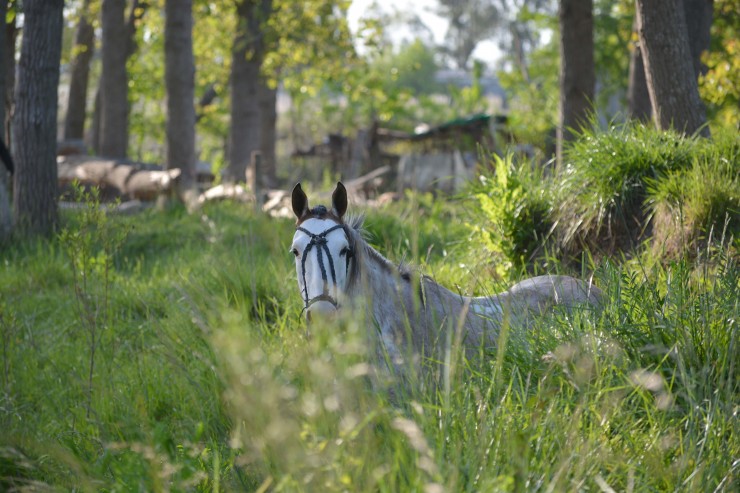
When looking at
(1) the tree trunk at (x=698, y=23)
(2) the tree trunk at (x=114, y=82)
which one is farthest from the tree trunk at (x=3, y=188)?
(1) the tree trunk at (x=698, y=23)

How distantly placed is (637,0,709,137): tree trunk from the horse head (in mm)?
4963

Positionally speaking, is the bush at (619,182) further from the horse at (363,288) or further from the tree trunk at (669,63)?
the horse at (363,288)

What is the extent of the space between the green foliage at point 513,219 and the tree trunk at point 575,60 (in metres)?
4.35

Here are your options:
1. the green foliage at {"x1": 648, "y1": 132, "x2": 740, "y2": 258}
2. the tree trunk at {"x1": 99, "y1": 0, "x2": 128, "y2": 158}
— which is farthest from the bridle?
the tree trunk at {"x1": 99, "y1": 0, "x2": 128, "y2": 158}

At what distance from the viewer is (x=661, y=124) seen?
927 cm

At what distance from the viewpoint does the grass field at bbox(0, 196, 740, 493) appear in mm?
3145

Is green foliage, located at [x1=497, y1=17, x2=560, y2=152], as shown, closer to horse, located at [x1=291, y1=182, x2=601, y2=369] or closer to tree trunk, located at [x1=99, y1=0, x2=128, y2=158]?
tree trunk, located at [x1=99, y1=0, x2=128, y2=158]

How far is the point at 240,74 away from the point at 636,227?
15.9 m

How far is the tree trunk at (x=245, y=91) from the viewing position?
21266mm

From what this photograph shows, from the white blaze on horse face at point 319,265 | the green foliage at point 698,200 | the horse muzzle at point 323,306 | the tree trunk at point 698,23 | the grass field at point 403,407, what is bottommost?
the grass field at point 403,407

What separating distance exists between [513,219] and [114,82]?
15.4 m

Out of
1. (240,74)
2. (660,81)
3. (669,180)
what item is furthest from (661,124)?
(240,74)

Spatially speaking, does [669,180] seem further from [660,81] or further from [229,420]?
[229,420]

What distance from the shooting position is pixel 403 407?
12.7 feet
